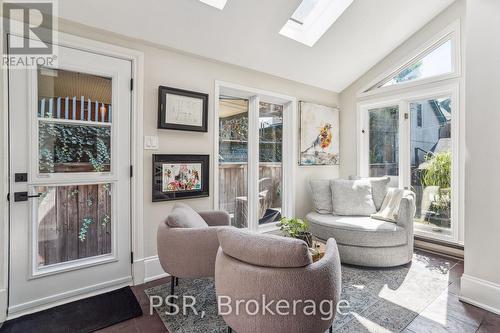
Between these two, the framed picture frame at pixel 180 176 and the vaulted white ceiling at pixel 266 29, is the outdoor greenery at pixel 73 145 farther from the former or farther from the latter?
the vaulted white ceiling at pixel 266 29

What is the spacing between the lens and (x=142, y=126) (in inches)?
91.9

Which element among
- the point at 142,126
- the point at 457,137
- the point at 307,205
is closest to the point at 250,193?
the point at 307,205

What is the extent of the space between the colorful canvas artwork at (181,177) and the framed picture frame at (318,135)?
1.57 m

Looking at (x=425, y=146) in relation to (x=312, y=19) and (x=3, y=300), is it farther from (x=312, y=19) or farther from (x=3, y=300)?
(x=3, y=300)

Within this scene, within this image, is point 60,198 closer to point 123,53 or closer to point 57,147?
point 57,147

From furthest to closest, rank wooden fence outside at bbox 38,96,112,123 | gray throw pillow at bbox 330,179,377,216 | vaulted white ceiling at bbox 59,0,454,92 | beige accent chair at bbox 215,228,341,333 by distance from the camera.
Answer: gray throw pillow at bbox 330,179,377,216, vaulted white ceiling at bbox 59,0,454,92, wooden fence outside at bbox 38,96,112,123, beige accent chair at bbox 215,228,341,333

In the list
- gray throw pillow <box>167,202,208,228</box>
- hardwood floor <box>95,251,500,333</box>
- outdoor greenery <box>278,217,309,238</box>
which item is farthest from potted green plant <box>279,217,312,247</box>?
hardwood floor <box>95,251,500,333</box>

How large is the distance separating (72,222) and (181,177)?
968 mm

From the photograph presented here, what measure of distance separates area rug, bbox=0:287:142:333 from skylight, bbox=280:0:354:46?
2.93m

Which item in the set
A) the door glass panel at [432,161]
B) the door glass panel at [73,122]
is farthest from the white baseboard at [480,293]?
the door glass panel at [73,122]

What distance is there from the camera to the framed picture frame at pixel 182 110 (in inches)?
94.9

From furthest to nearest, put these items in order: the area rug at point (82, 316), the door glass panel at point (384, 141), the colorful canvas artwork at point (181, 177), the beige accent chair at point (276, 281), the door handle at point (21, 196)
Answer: the door glass panel at point (384, 141) < the colorful canvas artwork at point (181, 177) < the door handle at point (21, 196) < the area rug at point (82, 316) < the beige accent chair at point (276, 281)

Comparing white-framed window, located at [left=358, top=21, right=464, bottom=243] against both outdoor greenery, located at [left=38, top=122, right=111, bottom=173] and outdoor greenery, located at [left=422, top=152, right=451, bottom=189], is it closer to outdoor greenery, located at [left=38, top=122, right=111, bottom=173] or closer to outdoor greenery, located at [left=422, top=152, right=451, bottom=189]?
outdoor greenery, located at [left=422, top=152, right=451, bottom=189]

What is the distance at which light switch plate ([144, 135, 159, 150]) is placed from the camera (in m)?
2.36
